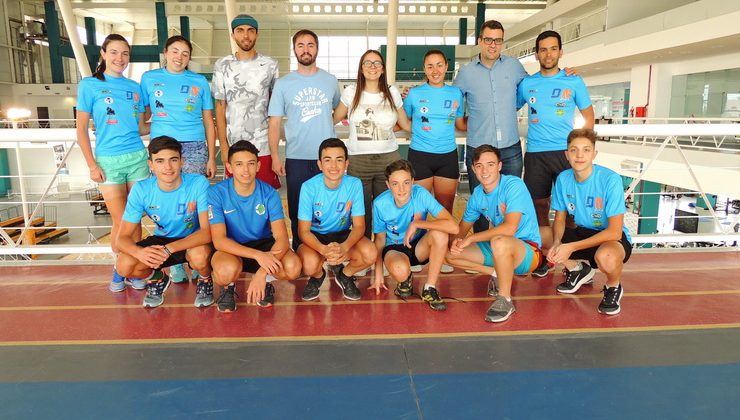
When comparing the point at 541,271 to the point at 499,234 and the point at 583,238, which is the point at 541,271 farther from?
the point at 499,234

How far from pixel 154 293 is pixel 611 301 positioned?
2.90 meters

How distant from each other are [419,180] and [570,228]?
1121mm

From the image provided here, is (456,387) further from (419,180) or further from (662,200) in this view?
(662,200)

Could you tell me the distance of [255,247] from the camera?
10.9 ft

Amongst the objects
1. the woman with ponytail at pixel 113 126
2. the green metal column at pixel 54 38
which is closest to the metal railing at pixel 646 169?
the woman with ponytail at pixel 113 126

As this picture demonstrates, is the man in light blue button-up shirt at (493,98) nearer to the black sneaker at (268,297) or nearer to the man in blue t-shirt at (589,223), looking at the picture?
the man in blue t-shirt at (589,223)

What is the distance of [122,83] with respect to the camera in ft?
11.0

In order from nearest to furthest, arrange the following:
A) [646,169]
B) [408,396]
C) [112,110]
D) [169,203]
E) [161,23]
Result: [408,396] < [169,203] < [112,110] < [646,169] < [161,23]

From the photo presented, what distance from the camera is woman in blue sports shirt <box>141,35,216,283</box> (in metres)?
3.40

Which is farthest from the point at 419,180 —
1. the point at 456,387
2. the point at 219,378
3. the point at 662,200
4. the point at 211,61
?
the point at 211,61

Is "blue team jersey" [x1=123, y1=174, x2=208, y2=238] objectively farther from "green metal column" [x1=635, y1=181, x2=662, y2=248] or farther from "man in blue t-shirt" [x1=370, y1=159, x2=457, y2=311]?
"green metal column" [x1=635, y1=181, x2=662, y2=248]

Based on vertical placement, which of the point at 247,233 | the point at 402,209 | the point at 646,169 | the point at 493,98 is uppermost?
the point at 493,98

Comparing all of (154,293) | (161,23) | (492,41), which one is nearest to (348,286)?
(154,293)

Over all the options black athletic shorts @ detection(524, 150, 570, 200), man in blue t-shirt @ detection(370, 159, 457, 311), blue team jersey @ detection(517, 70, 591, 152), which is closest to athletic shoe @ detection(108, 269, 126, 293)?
man in blue t-shirt @ detection(370, 159, 457, 311)
